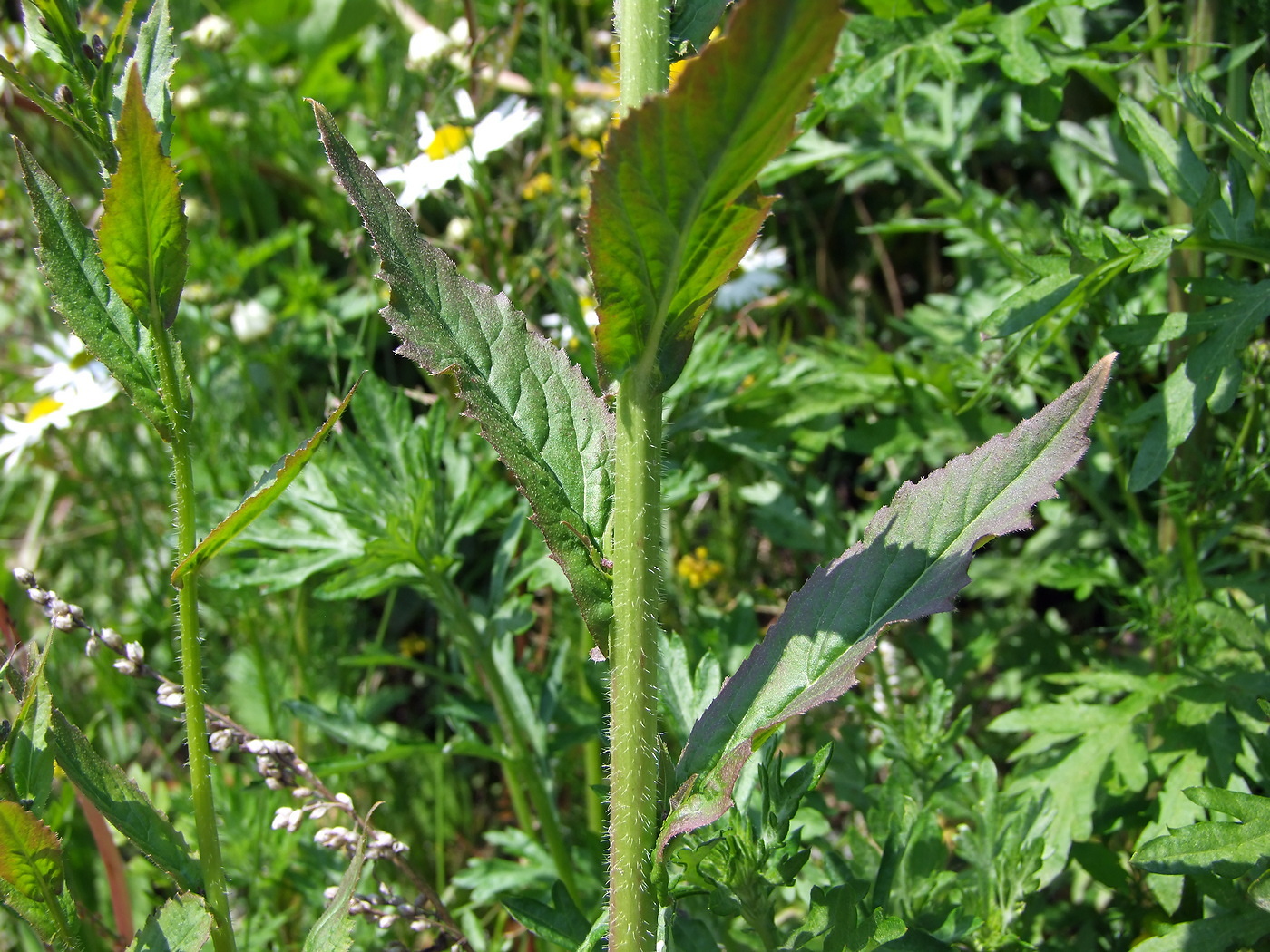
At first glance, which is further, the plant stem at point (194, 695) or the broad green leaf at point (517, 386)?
the plant stem at point (194, 695)

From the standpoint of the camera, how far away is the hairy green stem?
3.36 feet

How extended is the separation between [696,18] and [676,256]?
27 centimetres

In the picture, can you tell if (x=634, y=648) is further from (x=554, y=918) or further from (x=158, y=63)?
(x=158, y=63)

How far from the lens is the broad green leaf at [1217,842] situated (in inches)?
49.5

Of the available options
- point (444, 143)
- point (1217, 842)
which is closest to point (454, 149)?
point (444, 143)

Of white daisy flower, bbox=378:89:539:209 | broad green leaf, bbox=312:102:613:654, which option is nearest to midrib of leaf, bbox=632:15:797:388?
broad green leaf, bbox=312:102:613:654

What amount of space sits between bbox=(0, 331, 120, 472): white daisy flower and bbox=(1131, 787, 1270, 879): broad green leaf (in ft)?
6.36

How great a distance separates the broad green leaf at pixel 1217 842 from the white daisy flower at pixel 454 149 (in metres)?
1.63

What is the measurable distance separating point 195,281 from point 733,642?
1.85m

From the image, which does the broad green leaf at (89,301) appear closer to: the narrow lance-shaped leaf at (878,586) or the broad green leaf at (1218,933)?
the narrow lance-shaped leaf at (878,586)

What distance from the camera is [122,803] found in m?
1.10

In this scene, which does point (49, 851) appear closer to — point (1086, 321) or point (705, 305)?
point (705, 305)

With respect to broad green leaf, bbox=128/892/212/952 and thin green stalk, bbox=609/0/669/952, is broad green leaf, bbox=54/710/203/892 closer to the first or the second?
broad green leaf, bbox=128/892/212/952

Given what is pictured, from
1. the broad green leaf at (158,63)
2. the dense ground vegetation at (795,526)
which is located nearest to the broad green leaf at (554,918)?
the dense ground vegetation at (795,526)
